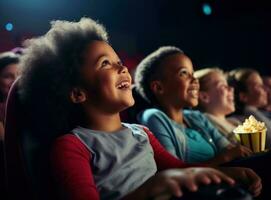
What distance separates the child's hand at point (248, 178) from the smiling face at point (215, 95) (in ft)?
3.45

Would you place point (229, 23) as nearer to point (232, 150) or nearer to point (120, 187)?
point (232, 150)

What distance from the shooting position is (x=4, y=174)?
3.60ft

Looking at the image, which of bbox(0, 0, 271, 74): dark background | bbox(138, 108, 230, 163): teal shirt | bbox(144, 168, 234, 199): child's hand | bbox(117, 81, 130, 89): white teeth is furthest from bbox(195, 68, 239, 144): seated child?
bbox(144, 168, 234, 199): child's hand

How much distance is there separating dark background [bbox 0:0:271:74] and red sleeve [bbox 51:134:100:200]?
1.29 meters

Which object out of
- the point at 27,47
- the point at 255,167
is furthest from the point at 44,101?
the point at 255,167

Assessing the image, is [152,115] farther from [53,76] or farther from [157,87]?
[53,76]

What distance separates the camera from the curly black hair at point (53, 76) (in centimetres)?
103

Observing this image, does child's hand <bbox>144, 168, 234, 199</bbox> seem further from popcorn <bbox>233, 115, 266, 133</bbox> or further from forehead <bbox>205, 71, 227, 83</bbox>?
forehead <bbox>205, 71, 227, 83</bbox>

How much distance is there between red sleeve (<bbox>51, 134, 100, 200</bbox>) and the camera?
87 cm

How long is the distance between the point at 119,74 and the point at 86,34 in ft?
0.47

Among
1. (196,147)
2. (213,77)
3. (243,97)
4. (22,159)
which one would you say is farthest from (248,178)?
(243,97)

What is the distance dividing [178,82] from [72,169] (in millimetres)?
815

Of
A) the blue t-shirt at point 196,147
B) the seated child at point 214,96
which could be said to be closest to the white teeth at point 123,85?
the blue t-shirt at point 196,147

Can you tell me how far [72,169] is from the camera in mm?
904
